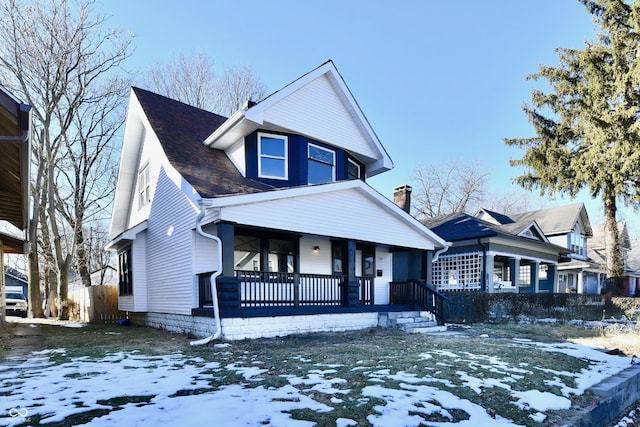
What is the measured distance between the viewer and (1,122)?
Answer: 718 centimetres

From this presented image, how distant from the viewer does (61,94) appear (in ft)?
51.7

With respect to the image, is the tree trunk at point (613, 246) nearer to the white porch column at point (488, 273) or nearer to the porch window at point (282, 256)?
the white porch column at point (488, 273)

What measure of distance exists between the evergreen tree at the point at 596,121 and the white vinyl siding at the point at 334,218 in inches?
456

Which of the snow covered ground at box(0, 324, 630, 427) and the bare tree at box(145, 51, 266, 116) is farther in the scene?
the bare tree at box(145, 51, 266, 116)

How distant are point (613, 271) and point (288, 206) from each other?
1861 cm

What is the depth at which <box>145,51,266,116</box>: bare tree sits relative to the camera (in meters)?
25.5

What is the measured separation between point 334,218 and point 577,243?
85.8ft

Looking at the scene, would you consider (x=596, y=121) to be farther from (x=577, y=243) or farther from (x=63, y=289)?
(x=63, y=289)

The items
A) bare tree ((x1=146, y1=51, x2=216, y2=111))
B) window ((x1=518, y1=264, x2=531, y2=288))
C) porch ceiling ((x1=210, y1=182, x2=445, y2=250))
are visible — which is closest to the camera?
porch ceiling ((x1=210, y1=182, x2=445, y2=250))

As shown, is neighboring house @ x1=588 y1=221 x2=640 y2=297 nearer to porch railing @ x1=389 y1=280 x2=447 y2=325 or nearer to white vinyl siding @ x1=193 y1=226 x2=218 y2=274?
porch railing @ x1=389 y1=280 x2=447 y2=325

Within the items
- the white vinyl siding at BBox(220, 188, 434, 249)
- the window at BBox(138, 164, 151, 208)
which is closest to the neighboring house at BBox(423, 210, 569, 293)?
the white vinyl siding at BBox(220, 188, 434, 249)

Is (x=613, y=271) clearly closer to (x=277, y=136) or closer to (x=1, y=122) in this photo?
(x=277, y=136)

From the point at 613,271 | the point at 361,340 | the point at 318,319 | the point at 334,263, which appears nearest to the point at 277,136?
the point at 334,263

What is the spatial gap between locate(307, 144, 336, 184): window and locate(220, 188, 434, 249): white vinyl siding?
1.45m
